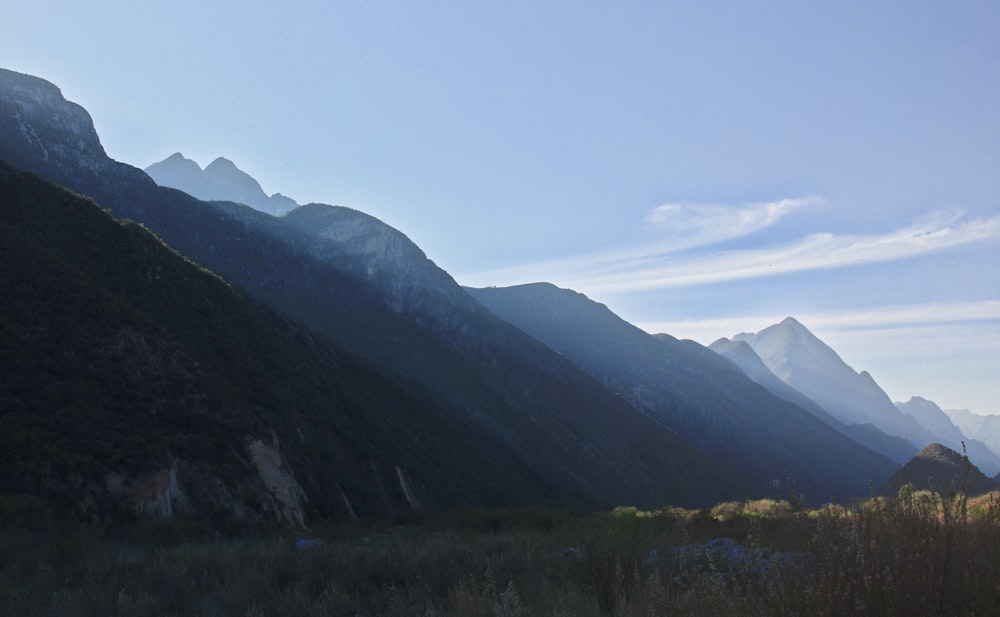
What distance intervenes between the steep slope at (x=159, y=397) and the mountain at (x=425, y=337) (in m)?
13.5

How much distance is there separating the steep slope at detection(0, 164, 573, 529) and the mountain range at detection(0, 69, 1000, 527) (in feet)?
0.35

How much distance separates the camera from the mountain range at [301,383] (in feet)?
65.1

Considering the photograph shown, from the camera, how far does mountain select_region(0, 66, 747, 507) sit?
61.6m

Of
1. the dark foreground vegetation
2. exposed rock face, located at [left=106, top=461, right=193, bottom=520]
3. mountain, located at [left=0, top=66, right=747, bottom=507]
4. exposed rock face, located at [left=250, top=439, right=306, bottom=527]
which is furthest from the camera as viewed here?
mountain, located at [left=0, top=66, right=747, bottom=507]

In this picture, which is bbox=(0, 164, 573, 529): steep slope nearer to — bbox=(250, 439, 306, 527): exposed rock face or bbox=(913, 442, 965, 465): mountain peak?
bbox=(250, 439, 306, 527): exposed rock face

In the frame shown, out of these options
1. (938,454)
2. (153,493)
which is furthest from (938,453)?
(153,493)

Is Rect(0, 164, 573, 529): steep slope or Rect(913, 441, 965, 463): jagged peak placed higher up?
Rect(913, 441, 965, 463): jagged peak

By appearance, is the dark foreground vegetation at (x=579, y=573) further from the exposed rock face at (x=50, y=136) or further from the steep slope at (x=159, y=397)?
the exposed rock face at (x=50, y=136)

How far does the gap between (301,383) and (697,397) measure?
98.8 meters

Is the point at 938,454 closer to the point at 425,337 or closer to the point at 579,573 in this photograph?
the point at 425,337

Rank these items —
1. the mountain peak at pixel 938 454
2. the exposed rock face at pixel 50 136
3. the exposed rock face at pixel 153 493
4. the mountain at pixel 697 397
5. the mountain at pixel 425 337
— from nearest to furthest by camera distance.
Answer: the exposed rock face at pixel 153 493, the mountain peak at pixel 938 454, the exposed rock face at pixel 50 136, the mountain at pixel 425 337, the mountain at pixel 697 397

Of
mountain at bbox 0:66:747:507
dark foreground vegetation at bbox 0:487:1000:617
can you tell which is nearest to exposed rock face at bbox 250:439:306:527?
dark foreground vegetation at bbox 0:487:1000:617

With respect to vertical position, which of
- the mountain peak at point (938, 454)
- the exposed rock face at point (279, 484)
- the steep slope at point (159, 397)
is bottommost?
the exposed rock face at point (279, 484)

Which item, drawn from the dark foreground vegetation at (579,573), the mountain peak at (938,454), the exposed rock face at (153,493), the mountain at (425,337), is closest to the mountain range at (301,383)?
the exposed rock face at (153,493)
